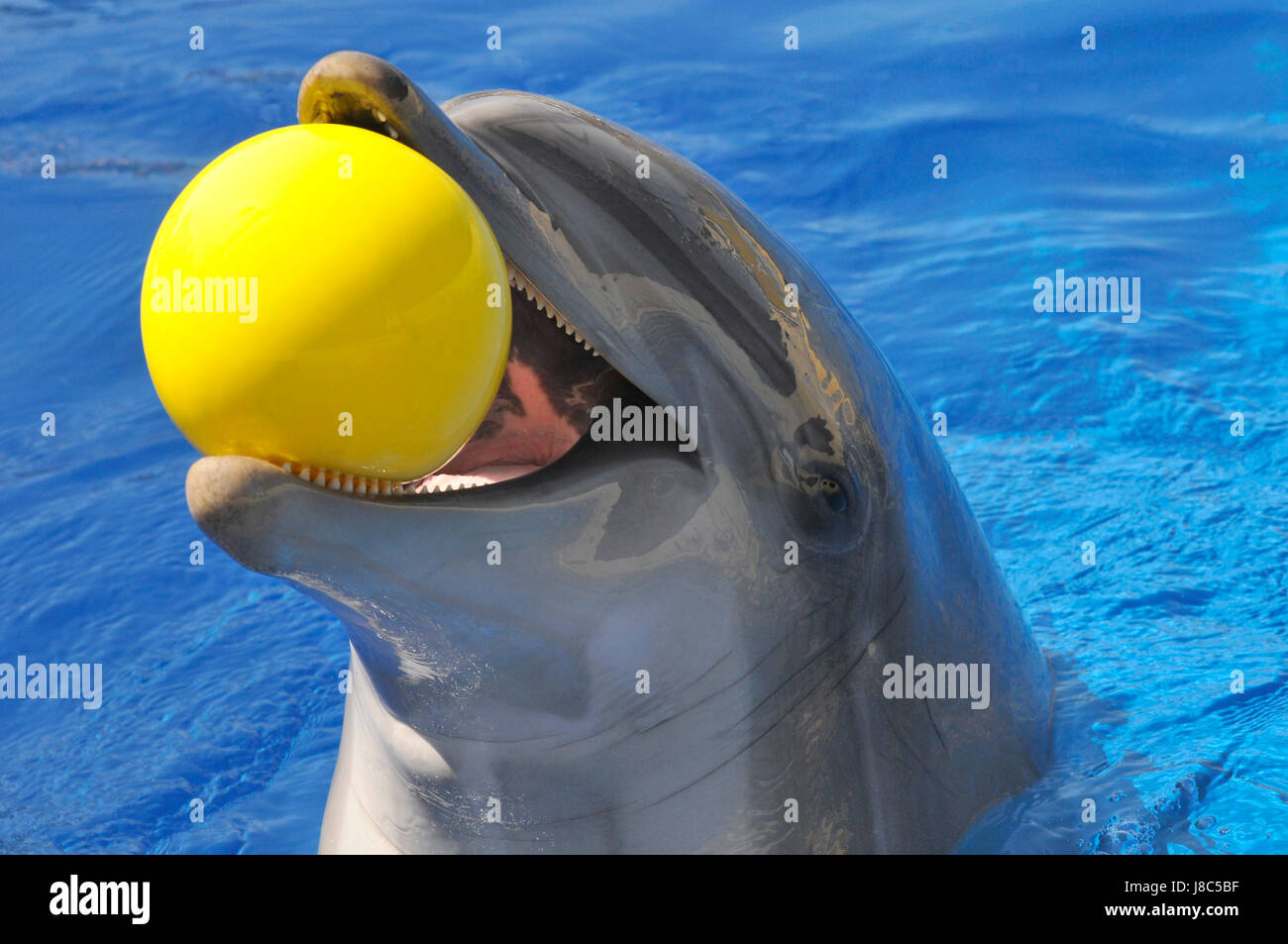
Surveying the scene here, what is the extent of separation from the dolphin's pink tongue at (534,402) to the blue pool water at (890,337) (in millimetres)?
1655

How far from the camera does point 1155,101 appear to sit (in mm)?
10719

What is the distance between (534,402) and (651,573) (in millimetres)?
448

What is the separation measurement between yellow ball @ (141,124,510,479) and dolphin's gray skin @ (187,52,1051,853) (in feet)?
0.38

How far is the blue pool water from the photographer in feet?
16.8

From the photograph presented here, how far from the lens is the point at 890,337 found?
848 centimetres

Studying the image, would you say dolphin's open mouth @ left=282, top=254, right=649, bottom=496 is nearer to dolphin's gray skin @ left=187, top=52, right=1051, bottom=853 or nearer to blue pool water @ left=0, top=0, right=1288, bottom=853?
dolphin's gray skin @ left=187, top=52, right=1051, bottom=853

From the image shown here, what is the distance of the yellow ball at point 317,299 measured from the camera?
7.29 ft

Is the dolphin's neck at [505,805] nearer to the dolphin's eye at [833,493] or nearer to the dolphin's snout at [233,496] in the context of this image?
the dolphin's eye at [833,493]

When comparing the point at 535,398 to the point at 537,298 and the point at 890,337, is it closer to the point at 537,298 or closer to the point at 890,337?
the point at 537,298

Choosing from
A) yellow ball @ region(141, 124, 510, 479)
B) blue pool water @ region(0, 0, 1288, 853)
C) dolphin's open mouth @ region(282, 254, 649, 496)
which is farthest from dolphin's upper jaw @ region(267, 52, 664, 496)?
blue pool water @ region(0, 0, 1288, 853)

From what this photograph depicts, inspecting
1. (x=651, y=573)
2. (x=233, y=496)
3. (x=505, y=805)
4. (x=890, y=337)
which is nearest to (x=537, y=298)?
(x=651, y=573)

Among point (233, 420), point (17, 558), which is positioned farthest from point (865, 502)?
point (17, 558)
